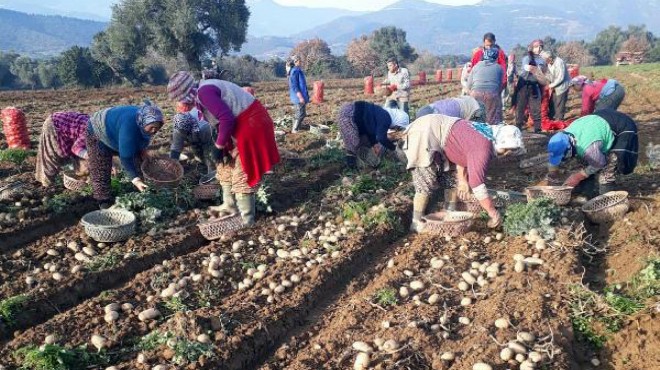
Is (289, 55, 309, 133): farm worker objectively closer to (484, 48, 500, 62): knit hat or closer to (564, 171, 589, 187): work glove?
(484, 48, 500, 62): knit hat

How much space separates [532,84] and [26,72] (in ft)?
97.3

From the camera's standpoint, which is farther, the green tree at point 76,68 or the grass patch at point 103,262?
the green tree at point 76,68

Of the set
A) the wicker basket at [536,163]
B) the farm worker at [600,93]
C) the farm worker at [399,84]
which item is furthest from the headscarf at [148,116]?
the farm worker at [600,93]

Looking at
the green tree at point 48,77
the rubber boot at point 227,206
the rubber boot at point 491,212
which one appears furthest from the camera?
the green tree at point 48,77

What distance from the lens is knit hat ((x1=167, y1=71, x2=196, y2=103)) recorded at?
497 cm

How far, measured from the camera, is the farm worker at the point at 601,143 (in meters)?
5.24

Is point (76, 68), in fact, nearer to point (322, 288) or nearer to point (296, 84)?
point (296, 84)

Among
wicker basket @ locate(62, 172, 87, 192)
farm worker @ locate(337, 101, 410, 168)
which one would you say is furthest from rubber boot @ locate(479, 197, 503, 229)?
wicker basket @ locate(62, 172, 87, 192)

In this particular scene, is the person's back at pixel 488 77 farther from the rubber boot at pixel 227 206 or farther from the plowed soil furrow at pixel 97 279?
the plowed soil furrow at pixel 97 279

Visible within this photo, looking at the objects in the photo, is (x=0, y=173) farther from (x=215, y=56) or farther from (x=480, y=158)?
(x=215, y=56)

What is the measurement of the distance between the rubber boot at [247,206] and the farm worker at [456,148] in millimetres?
1644

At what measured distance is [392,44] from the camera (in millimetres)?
39125

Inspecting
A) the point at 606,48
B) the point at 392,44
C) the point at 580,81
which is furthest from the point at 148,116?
the point at 606,48

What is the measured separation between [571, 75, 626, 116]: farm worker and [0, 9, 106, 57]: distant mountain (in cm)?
13173
